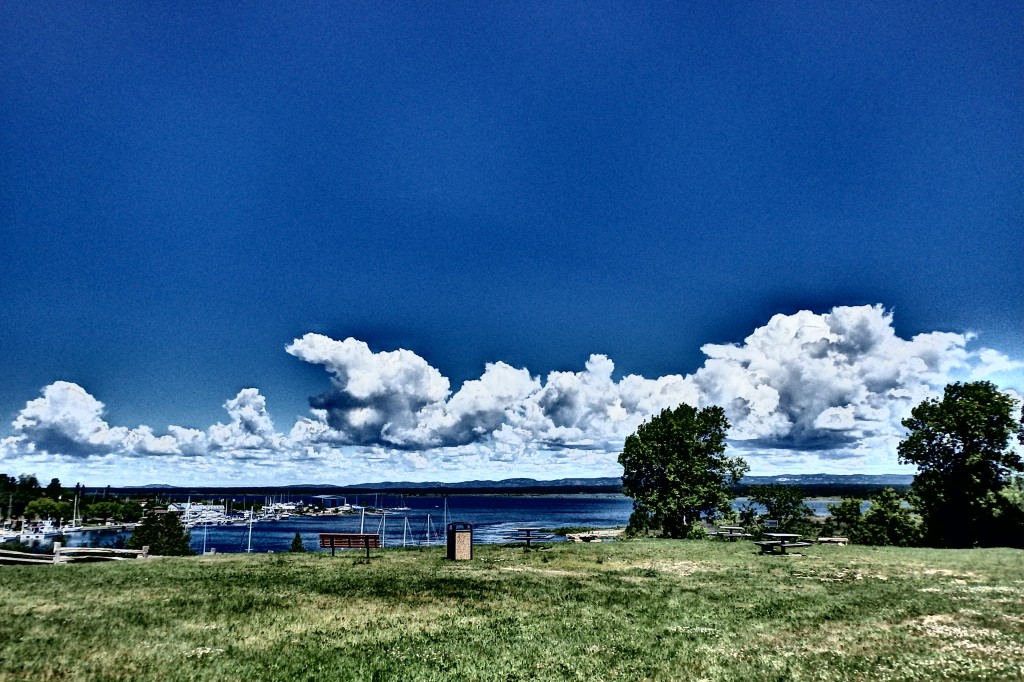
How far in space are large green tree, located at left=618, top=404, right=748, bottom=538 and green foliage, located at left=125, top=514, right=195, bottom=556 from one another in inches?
2249

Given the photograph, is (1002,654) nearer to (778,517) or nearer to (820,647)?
(820,647)

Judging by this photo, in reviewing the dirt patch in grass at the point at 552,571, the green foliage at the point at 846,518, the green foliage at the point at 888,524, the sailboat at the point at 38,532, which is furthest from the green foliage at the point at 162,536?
the sailboat at the point at 38,532

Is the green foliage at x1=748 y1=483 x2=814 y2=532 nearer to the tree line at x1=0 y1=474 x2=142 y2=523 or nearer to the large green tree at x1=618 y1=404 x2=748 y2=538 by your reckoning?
the large green tree at x1=618 y1=404 x2=748 y2=538

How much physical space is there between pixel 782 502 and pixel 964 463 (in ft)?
71.4

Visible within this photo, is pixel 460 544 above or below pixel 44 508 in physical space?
above

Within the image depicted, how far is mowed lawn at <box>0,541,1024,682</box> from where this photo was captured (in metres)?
11.8

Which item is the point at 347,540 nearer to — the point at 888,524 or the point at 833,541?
the point at 833,541

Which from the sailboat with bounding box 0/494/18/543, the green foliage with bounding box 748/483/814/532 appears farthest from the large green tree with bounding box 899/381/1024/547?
the sailboat with bounding box 0/494/18/543

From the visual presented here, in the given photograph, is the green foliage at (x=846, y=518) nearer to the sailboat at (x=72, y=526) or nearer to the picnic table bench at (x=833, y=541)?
the picnic table bench at (x=833, y=541)

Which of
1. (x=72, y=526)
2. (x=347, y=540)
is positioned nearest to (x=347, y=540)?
(x=347, y=540)

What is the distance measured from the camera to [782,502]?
63.9 metres

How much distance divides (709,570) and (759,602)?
26.1 feet

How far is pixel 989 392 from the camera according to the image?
44.0 meters

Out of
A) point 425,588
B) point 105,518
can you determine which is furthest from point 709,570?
point 105,518
